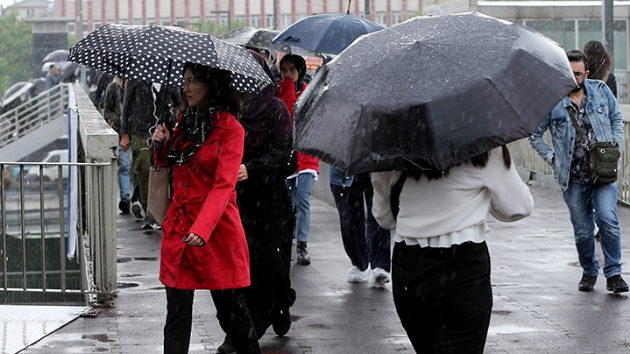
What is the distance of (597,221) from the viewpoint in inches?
348

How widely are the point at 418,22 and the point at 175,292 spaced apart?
178 centimetres

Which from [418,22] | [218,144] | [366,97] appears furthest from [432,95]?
[218,144]

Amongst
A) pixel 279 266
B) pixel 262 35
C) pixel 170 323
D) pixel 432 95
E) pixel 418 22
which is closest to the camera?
pixel 432 95

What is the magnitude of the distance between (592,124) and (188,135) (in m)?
4.11

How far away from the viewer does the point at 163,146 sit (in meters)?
5.63

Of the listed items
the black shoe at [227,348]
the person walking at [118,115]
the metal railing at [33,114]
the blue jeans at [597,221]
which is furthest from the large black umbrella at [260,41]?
the metal railing at [33,114]

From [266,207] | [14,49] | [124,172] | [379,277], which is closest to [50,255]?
[124,172]

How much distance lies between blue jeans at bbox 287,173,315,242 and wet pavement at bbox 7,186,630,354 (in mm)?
300

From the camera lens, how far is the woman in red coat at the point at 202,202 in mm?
5469

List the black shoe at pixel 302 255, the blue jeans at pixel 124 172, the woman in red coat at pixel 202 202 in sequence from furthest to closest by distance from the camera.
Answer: the blue jeans at pixel 124 172 < the black shoe at pixel 302 255 < the woman in red coat at pixel 202 202

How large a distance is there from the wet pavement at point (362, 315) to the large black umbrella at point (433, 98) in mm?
2858

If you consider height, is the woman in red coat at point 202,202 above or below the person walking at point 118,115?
above

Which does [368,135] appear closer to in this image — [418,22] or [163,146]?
[418,22]

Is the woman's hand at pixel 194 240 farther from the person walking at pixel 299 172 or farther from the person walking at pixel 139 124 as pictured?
the person walking at pixel 139 124
